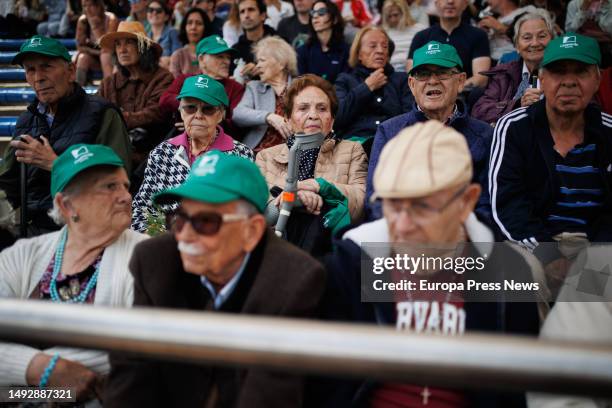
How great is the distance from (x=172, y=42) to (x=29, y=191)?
3.89m

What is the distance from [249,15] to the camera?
624cm

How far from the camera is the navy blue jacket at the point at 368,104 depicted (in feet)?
15.4

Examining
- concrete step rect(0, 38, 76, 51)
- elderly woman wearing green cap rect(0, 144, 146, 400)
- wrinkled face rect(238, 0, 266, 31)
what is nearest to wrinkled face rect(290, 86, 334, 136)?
elderly woman wearing green cap rect(0, 144, 146, 400)

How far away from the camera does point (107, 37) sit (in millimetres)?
5293

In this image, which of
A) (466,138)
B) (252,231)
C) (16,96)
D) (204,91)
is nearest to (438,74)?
(466,138)

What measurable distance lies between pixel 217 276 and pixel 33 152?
210 cm

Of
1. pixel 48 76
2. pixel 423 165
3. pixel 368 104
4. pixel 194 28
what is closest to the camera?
pixel 423 165

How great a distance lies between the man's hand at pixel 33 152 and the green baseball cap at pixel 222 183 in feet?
6.17

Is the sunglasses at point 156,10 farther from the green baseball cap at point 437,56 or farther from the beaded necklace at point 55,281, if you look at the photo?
the beaded necklace at point 55,281

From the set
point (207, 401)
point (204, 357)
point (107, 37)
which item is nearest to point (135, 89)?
point (107, 37)

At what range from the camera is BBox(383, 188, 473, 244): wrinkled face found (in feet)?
5.98

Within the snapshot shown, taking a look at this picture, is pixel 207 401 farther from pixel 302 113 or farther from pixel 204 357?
pixel 302 113

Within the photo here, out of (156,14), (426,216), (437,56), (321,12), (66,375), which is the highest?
(156,14)

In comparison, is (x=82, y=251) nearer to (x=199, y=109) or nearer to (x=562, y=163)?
(x=199, y=109)
